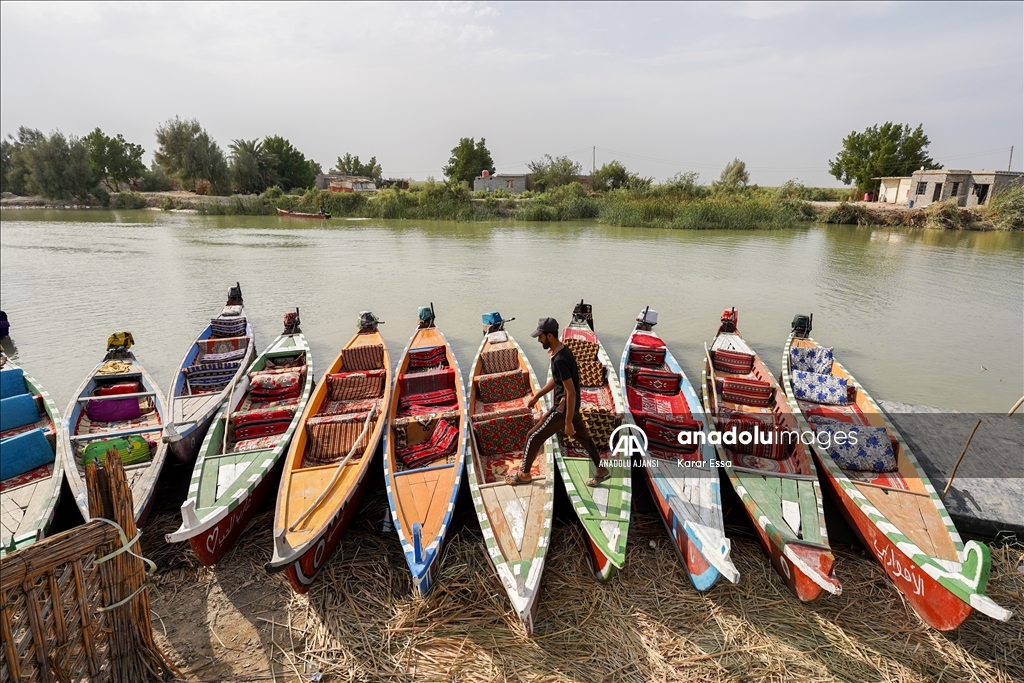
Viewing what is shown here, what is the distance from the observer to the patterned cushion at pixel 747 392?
25.2 feet

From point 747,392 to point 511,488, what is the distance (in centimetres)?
430

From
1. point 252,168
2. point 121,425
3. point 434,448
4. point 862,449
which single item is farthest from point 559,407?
point 252,168

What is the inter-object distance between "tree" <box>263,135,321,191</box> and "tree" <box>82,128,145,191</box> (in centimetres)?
1471

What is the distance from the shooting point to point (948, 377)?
10461 mm

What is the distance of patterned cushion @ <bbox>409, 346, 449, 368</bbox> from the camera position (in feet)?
29.6

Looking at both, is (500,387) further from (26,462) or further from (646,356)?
(26,462)

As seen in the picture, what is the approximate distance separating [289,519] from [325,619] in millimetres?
1002

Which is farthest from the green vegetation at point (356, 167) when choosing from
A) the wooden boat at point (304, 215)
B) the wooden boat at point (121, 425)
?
the wooden boat at point (121, 425)

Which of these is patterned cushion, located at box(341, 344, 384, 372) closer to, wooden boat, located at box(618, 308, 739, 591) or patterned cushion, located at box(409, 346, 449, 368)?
patterned cushion, located at box(409, 346, 449, 368)

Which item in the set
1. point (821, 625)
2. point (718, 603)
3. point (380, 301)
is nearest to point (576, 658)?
point (718, 603)

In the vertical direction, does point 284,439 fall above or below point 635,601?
above

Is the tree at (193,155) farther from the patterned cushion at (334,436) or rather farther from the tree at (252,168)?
the patterned cushion at (334,436)

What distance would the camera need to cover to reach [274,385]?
7.99 metres

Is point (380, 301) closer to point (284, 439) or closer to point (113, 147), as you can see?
point (284, 439)
